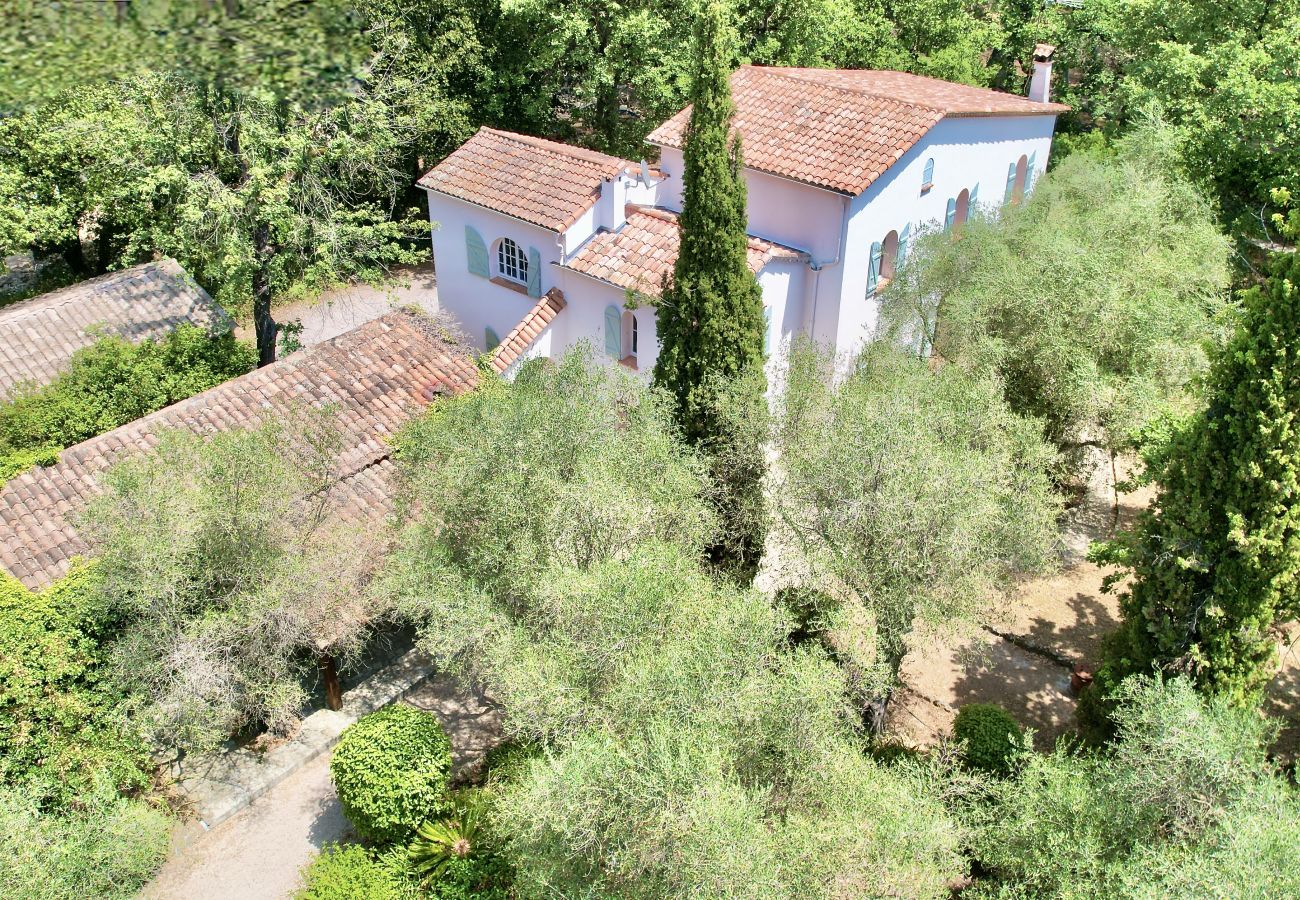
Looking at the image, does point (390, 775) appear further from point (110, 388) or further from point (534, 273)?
point (534, 273)

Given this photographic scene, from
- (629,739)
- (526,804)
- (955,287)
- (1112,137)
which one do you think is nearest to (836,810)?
(629,739)

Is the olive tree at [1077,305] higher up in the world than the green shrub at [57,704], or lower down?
higher up

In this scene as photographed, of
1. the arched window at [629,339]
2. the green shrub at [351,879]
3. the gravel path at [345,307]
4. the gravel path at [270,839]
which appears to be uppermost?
the arched window at [629,339]

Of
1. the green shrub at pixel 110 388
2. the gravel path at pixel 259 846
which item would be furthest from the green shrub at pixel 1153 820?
the green shrub at pixel 110 388

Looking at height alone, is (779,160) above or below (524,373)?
above

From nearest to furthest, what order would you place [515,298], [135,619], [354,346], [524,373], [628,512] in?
[628,512]
[135,619]
[524,373]
[354,346]
[515,298]

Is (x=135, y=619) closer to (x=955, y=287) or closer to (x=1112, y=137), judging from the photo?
(x=955, y=287)

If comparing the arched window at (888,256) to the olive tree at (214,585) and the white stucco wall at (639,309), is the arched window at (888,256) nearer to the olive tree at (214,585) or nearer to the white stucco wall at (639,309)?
the white stucco wall at (639,309)

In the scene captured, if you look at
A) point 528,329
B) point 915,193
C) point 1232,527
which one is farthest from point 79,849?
point 915,193
